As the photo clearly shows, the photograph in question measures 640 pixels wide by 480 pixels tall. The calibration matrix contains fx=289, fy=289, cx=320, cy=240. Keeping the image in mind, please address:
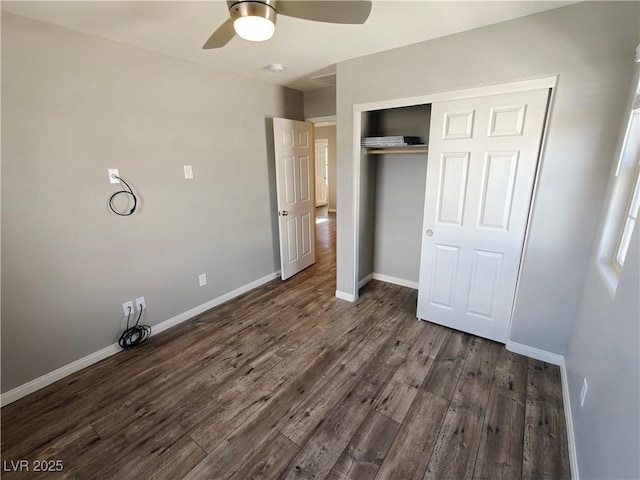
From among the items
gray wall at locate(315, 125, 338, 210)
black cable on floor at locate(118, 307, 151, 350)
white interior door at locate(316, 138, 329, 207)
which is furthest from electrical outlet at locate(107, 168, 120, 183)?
white interior door at locate(316, 138, 329, 207)

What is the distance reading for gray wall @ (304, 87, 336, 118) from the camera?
11.9 ft

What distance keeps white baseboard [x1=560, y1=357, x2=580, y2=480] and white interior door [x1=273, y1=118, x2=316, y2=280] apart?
2.80 m

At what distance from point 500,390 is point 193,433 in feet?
6.49

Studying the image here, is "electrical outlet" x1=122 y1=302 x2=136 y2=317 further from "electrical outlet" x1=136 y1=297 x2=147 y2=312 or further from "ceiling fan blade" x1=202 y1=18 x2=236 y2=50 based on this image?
"ceiling fan blade" x1=202 y1=18 x2=236 y2=50

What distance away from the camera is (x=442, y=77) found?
2.20 m

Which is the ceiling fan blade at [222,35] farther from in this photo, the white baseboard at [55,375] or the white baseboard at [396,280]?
the white baseboard at [396,280]

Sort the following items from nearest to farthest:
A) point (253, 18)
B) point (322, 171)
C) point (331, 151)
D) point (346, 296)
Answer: point (253, 18) < point (346, 296) < point (331, 151) < point (322, 171)

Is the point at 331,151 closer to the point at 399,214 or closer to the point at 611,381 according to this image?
the point at 399,214

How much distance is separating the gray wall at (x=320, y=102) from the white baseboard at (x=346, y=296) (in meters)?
2.24

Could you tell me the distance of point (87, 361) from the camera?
226 cm

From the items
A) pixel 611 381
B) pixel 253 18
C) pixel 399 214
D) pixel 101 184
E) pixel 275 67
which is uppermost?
pixel 275 67

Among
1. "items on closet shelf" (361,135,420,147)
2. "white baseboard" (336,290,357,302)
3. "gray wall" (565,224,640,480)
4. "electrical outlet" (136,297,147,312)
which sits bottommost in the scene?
"white baseboard" (336,290,357,302)

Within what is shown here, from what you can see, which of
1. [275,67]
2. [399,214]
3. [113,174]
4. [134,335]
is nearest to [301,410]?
[134,335]

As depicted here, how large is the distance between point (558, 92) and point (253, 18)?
189 centimetres
